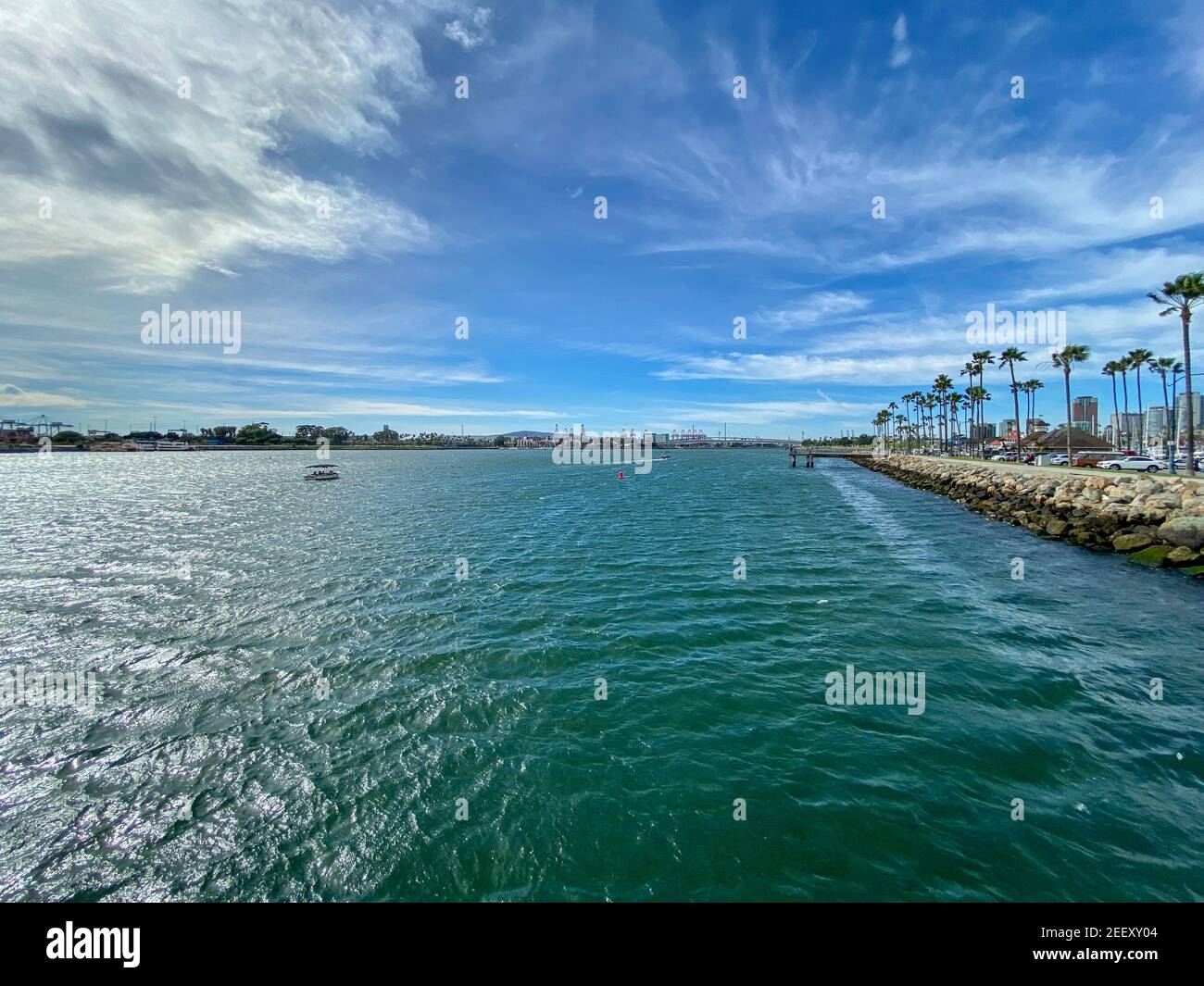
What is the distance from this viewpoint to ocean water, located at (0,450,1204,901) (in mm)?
7301

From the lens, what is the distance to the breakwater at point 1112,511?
25.7 m

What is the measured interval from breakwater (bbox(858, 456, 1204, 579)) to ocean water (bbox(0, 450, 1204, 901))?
3721mm

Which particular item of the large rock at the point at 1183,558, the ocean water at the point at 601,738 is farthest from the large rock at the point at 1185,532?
the ocean water at the point at 601,738

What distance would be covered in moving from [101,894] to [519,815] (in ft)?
18.7

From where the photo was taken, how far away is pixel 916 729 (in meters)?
10.9

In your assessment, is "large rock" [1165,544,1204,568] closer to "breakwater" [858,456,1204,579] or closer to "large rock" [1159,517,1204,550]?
"breakwater" [858,456,1204,579]

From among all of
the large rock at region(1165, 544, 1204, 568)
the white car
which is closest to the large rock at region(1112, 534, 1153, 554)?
the large rock at region(1165, 544, 1204, 568)

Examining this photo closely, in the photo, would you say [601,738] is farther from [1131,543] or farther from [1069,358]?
[1069,358]

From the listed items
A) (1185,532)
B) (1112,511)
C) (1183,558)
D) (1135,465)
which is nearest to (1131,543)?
(1185,532)

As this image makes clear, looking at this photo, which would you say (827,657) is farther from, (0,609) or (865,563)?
(0,609)

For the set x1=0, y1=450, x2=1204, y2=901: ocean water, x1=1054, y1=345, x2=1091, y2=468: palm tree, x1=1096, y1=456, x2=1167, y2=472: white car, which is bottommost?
x1=0, y1=450, x2=1204, y2=901: ocean water

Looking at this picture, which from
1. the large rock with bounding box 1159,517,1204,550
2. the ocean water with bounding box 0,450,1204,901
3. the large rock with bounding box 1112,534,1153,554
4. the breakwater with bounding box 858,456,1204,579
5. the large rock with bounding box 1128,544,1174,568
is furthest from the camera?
the large rock with bounding box 1112,534,1153,554

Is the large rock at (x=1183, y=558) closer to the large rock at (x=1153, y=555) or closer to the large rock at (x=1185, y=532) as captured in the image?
the large rock at (x=1153, y=555)
